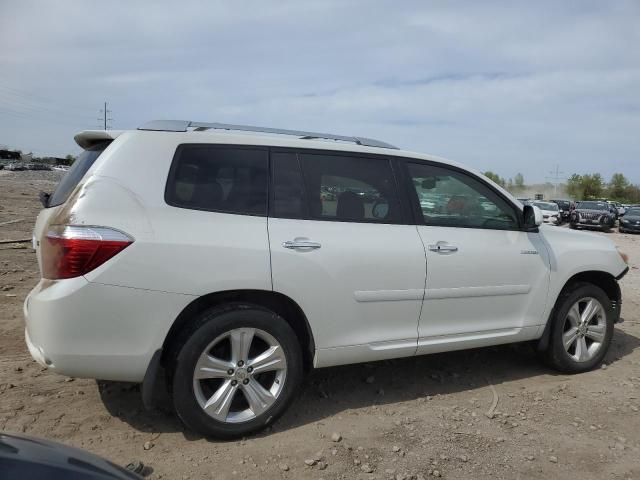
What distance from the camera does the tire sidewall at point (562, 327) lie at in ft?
14.0

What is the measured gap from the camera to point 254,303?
312 centimetres

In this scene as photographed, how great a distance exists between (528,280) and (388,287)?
132 cm

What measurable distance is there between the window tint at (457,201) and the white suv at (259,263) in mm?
12

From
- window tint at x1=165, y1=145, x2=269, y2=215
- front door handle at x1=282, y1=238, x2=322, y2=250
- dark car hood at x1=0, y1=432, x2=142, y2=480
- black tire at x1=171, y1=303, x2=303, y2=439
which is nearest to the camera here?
dark car hood at x1=0, y1=432, x2=142, y2=480

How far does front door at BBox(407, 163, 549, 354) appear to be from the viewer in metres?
3.65

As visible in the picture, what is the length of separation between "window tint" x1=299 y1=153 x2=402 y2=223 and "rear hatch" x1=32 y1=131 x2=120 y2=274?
1246mm

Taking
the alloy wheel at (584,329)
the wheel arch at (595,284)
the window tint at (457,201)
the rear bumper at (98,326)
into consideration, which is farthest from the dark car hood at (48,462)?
the alloy wheel at (584,329)

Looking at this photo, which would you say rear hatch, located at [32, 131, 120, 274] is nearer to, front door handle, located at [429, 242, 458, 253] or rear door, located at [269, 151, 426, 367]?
rear door, located at [269, 151, 426, 367]

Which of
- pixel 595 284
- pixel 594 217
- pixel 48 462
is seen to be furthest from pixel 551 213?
pixel 48 462

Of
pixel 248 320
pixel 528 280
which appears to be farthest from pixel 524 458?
pixel 248 320

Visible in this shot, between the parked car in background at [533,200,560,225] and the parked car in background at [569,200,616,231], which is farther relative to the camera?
the parked car in background at [569,200,616,231]

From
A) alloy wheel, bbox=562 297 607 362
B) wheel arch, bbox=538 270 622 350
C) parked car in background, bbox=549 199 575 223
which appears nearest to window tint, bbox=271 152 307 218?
wheel arch, bbox=538 270 622 350

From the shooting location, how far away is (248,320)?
3.01 meters

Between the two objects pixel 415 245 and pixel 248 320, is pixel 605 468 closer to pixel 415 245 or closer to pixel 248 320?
pixel 415 245
